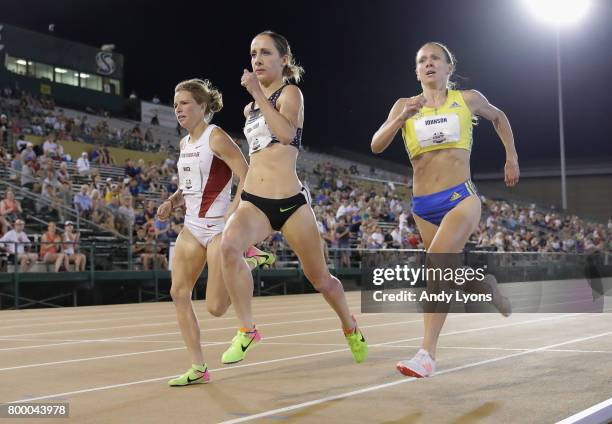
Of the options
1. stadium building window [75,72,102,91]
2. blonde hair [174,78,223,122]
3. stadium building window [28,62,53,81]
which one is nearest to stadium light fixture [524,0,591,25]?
stadium building window [75,72,102,91]

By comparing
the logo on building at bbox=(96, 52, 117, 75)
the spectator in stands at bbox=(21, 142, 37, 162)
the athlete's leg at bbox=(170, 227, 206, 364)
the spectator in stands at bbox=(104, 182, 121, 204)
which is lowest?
the athlete's leg at bbox=(170, 227, 206, 364)

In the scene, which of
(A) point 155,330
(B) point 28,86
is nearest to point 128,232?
(A) point 155,330

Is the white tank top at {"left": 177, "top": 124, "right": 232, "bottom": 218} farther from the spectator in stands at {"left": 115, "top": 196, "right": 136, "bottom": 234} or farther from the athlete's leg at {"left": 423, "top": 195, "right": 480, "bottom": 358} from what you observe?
the spectator in stands at {"left": 115, "top": 196, "right": 136, "bottom": 234}

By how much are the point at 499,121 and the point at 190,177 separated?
2.36 meters

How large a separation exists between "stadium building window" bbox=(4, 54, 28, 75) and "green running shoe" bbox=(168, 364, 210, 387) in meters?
41.3

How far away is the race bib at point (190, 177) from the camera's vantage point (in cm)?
628

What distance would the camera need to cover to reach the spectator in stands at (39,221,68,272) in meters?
17.5

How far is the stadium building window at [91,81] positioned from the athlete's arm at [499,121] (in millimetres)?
44964

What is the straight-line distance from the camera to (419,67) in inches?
247

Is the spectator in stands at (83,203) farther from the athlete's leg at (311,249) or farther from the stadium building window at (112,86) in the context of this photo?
the stadium building window at (112,86)

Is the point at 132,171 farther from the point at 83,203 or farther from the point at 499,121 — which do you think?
the point at 499,121

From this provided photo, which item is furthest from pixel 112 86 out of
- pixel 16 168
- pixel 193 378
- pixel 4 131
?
pixel 193 378

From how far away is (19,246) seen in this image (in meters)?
17.0

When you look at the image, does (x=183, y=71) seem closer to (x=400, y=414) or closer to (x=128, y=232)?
(x=128, y=232)
